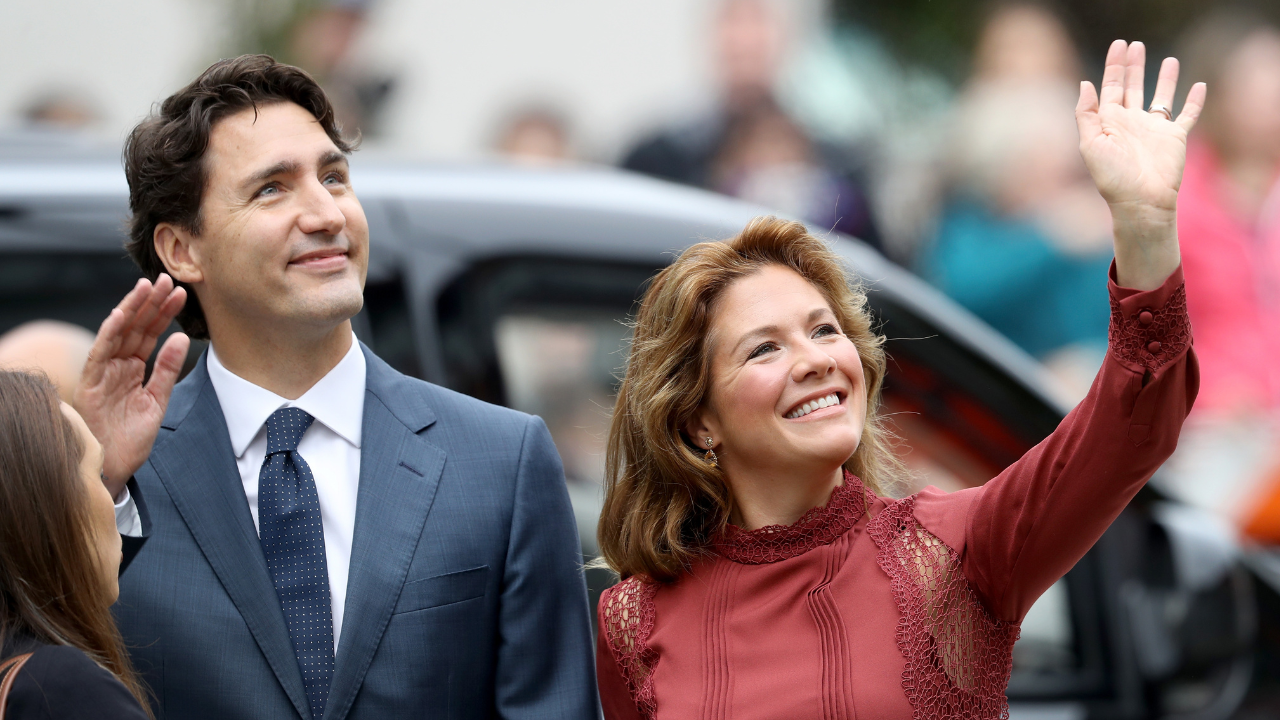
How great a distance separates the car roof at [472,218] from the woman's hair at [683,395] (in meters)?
0.67

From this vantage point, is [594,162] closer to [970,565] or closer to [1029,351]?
[1029,351]

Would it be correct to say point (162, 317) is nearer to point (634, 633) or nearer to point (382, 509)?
point (382, 509)

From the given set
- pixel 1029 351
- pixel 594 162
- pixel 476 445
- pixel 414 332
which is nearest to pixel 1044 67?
pixel 1029 351

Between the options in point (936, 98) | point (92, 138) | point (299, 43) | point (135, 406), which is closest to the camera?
point (135, 406)

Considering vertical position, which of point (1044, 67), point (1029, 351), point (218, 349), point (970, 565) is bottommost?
point (1029, 351)

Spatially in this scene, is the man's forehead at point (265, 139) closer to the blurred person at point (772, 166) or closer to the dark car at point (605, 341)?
the dark car at point (605, 341)

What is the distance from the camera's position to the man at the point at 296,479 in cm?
253

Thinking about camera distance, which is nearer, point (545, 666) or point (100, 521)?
point (100, 521)

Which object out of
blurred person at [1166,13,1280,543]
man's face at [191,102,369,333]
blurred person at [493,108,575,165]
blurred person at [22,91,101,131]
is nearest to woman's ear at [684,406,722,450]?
man's face at [191,102,369,333]

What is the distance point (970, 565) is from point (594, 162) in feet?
22.8

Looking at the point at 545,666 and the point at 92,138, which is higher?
the point at 92,138

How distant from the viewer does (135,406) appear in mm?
2637

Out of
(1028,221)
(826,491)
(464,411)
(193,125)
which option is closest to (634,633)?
(826,491)

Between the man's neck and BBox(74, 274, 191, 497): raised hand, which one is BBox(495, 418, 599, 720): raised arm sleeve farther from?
BBox(74, 274, 191, 497): raised hand
